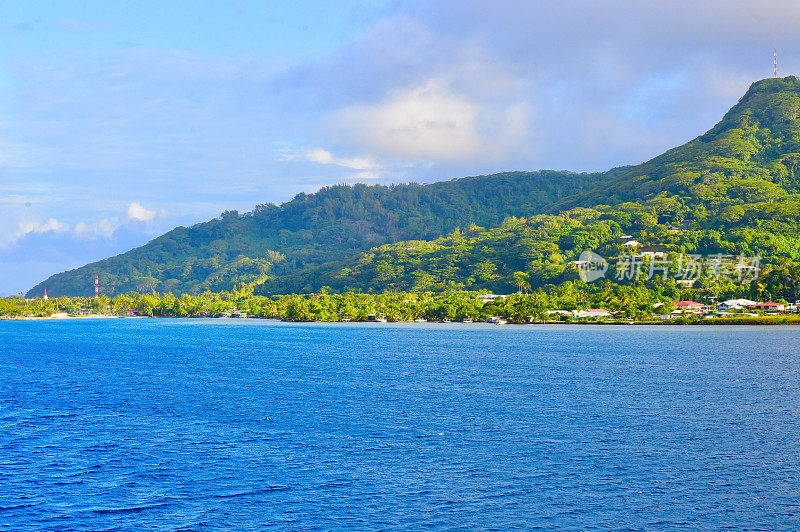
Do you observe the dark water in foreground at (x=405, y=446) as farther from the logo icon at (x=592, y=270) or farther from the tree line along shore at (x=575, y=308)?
the logo icon at (x=592, y=270)

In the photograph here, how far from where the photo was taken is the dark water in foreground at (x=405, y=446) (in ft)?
77.0

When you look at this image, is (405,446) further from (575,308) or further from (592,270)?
(592,270)

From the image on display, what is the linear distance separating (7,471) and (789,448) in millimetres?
33678

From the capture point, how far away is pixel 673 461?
96.9ft

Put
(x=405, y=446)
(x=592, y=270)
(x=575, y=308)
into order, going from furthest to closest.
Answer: (x=592, y=270), (x=575, y=308), (x=405, y=446)

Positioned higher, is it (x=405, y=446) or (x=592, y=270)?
(x=592, y=270)

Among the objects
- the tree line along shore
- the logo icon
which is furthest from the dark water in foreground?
the logo icon

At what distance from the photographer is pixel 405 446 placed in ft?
106

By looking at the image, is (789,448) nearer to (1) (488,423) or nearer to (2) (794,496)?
(2) (794,496)

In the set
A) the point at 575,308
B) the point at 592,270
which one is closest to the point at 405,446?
the point at 575,308

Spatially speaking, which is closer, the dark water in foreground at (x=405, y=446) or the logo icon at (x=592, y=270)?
the dark water in foreground at (x=405, y=446)

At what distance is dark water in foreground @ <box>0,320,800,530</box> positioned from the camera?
23484 millimetres

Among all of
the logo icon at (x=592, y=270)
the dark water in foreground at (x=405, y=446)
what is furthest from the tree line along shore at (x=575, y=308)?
the dark water in foreground at (x=405, y=446)

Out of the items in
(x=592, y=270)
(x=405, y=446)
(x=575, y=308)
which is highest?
(x=592, y=270)
